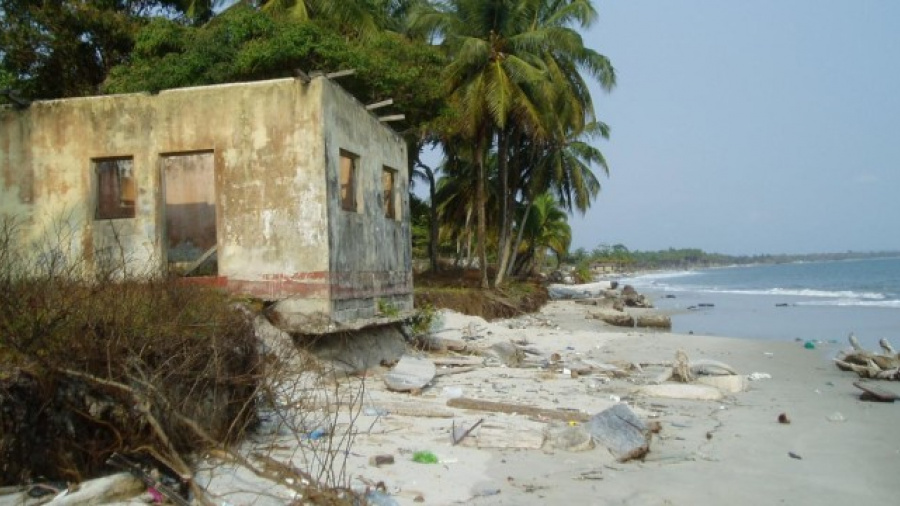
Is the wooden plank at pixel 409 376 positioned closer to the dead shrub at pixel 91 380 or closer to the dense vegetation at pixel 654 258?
the dead shrub at pixel 91 380

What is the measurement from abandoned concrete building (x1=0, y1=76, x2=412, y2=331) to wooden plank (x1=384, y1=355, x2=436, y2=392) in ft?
3.40

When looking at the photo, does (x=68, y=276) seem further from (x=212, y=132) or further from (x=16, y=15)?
(x=16, y=15)

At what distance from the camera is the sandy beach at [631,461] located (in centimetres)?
595

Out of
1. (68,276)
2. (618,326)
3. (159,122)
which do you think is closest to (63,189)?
(159,122)

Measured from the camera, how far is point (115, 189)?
41.0 feet

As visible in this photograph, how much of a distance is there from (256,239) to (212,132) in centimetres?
168

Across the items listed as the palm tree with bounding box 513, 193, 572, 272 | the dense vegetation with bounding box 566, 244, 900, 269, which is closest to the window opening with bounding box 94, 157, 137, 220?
the palm tree with bounding box 513, 193, 572, 272

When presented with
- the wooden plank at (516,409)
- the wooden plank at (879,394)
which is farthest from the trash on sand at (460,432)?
the wooden plank at (879,394)

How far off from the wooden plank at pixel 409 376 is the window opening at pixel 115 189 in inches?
203

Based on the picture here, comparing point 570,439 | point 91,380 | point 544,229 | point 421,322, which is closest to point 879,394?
point 570,439

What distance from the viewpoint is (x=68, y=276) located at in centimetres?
586

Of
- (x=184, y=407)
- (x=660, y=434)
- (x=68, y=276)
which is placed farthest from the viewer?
(x=660, y=434)

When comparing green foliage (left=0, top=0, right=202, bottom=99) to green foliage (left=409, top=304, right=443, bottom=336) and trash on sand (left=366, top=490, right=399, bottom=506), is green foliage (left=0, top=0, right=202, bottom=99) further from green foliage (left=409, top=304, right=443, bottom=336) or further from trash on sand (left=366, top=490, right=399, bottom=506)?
trash on sand (left=366, top=490, right=399, bottom=506)

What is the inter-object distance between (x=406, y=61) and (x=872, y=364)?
13613 mm
